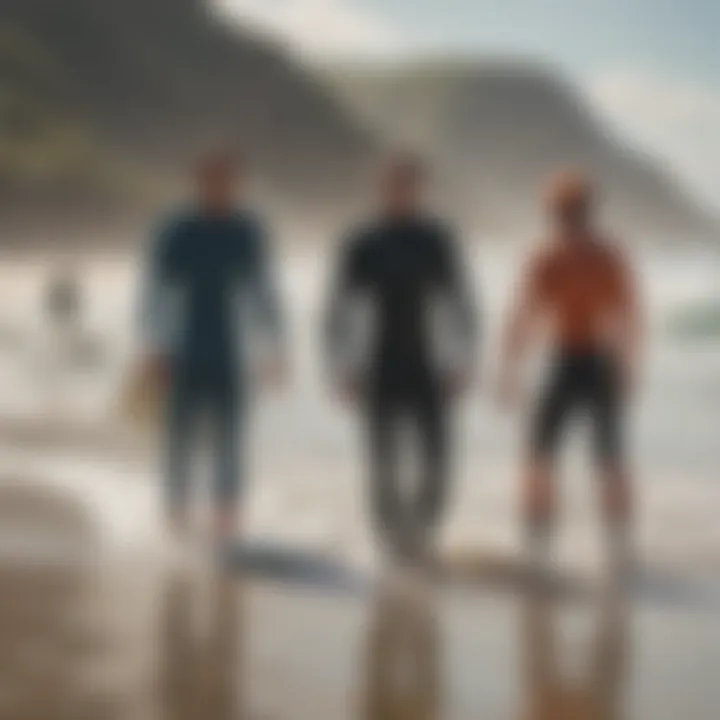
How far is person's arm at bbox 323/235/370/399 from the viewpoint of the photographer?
4.59 feet

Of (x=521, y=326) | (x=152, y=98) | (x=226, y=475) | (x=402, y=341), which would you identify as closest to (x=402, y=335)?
(x=402, y=341)

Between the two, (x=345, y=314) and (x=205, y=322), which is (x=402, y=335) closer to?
(x=345, y=314)

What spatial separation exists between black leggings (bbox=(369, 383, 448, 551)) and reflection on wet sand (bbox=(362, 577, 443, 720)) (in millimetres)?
56

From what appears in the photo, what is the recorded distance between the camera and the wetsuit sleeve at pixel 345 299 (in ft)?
4.60

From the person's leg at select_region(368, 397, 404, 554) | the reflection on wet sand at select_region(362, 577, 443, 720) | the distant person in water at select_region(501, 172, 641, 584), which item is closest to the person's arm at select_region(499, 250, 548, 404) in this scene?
the distant person in water at select_region(501, 172, 641, 584)

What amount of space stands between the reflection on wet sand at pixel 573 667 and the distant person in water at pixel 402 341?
147mm

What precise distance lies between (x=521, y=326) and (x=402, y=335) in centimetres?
12

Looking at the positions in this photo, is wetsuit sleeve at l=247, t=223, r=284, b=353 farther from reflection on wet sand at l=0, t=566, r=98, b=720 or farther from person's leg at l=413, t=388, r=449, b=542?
reflection on wet sand at l=0, t=566, r=98, b=720

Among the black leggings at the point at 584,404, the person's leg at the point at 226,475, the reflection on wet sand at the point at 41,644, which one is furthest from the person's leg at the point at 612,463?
the reflection on wet sand at the point at 41,644

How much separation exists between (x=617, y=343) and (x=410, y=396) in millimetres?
222

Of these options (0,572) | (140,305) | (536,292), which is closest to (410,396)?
(536,292)

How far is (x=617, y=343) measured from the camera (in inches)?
55.1

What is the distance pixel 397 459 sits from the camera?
1.41m

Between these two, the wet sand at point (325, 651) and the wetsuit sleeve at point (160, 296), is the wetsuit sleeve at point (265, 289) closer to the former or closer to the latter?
the wetsuit sleeve at point (160, 296)
